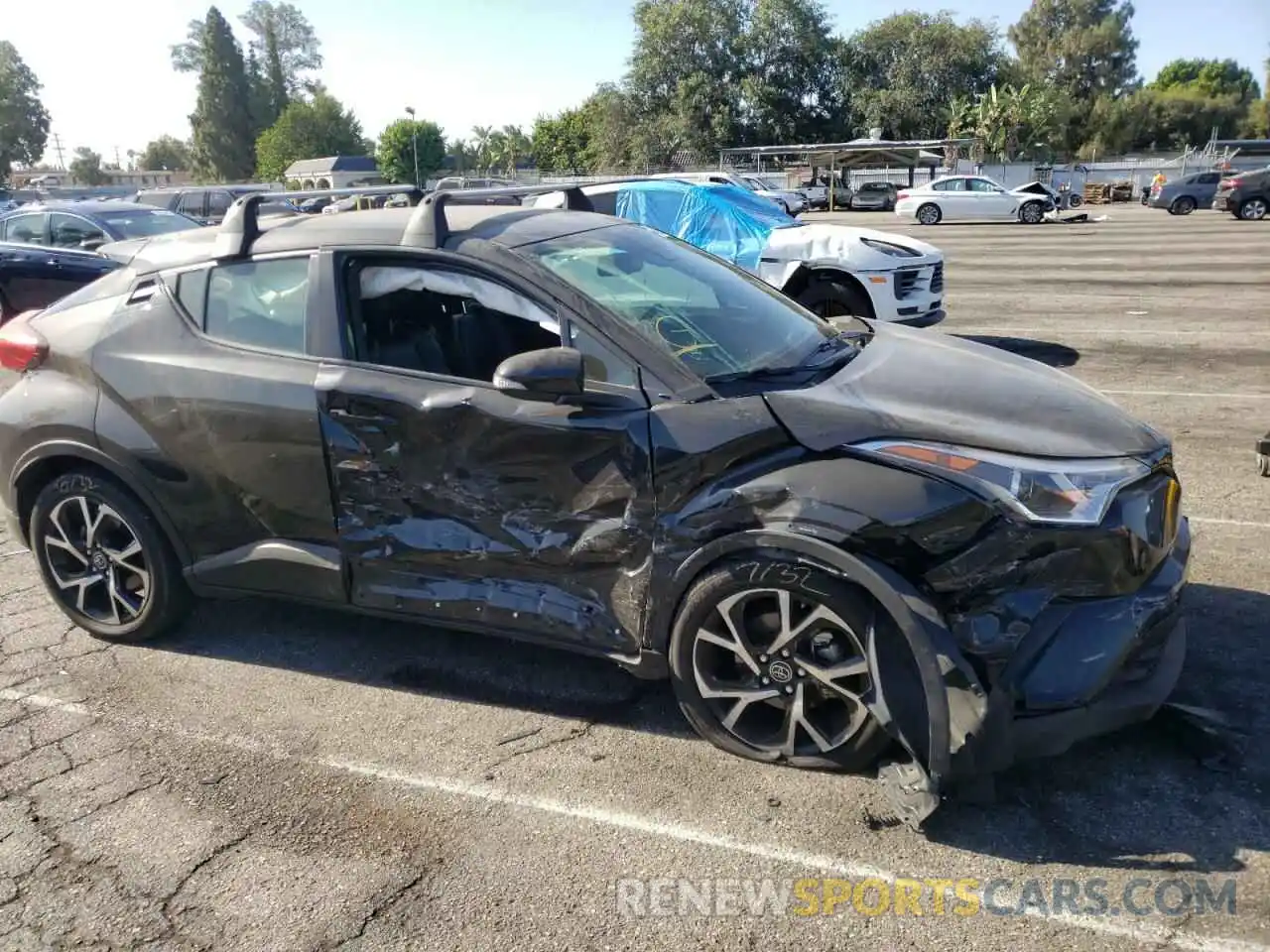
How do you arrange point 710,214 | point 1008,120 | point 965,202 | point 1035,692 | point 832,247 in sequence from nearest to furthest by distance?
point 1035,692 < point 832,247 < point 710,214 < point 965,202 < point 1008,120

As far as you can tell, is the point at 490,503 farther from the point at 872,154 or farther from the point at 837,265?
the point at 872,154

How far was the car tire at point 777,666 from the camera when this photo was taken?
9.59 feet

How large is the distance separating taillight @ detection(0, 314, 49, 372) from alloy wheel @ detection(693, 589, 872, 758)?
3168 millimetres

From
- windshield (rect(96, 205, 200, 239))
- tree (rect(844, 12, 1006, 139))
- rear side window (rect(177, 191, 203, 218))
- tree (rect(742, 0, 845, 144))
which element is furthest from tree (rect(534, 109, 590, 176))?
windshield (rect(96, 205, 200, 239))

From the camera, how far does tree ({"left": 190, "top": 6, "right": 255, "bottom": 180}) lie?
93312 mm

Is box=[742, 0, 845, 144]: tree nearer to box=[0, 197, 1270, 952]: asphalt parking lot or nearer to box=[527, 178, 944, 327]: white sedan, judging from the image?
box=[527, 178, 944, 327]: white sedan

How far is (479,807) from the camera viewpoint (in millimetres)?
3070

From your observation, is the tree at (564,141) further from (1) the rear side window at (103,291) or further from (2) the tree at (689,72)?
(1) the rear side window at (103,291)

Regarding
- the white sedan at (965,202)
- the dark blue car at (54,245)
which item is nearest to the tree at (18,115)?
the white sedan at (965,202)

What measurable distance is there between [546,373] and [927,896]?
186 cm

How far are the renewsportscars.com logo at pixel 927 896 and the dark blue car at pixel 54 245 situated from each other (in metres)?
11.5

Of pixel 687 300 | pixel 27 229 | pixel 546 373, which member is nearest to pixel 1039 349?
pixel 687 300

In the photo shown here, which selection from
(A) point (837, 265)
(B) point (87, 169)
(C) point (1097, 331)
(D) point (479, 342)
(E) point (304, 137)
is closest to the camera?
(D) point (479, 342)

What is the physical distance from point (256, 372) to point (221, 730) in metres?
1.34
